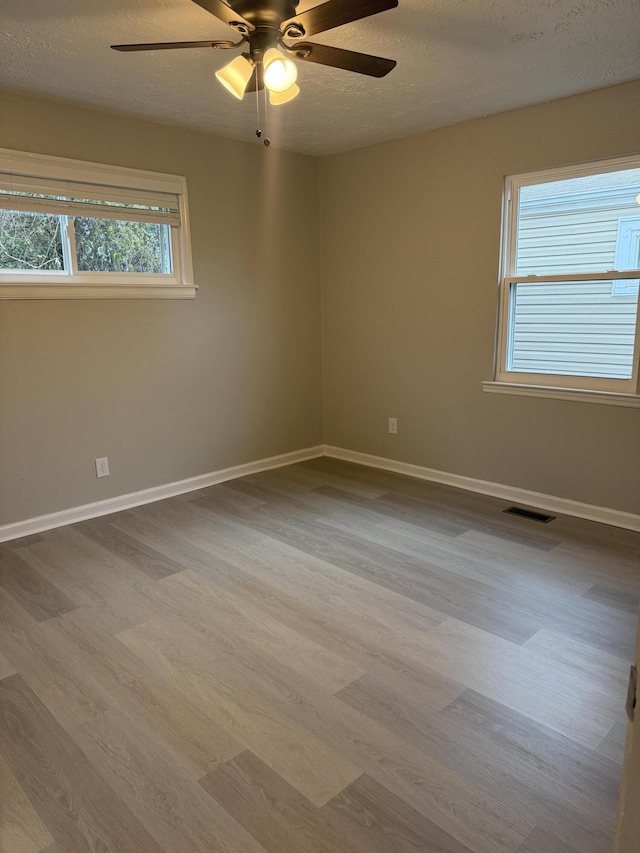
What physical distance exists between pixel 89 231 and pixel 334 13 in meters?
2.07

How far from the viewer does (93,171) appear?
10.6 feet

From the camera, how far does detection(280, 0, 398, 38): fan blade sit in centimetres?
175

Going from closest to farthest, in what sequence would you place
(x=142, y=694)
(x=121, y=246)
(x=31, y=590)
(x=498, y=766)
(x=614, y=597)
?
(x=498, y=766)
(x=142, y=694)
(x=614, y=597)
(x=31, y=590)
(x=121, y=246)

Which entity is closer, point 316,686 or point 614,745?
point 614,745

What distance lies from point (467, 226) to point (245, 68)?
1.95 m

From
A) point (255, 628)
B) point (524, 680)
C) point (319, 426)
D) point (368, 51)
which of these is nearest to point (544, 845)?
point (524, 680)

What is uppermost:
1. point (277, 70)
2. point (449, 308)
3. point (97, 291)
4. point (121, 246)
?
point (277, 70)

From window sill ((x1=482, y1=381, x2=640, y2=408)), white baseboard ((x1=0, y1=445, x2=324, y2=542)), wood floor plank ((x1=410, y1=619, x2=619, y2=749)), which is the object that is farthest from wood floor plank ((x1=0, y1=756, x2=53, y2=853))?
window sill ((x1=482, y1=381, x2=640, y2=408))

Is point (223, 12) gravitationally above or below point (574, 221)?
above

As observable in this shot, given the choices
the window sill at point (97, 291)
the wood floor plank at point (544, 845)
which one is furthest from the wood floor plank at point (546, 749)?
the window sill at point (97, 291)

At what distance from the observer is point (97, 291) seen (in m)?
3.37

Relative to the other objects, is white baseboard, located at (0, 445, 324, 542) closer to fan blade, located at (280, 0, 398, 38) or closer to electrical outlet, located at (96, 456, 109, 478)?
electrical outlet, located at (96, 456, 109, 478)

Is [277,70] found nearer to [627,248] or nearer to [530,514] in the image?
[627,248]

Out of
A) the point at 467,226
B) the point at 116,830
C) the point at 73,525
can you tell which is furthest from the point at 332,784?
the point at 467,226
